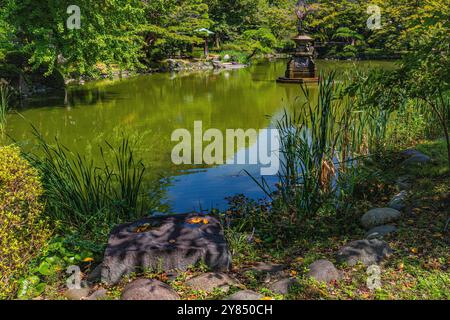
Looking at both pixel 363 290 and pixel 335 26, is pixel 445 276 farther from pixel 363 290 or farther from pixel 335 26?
pixel 335 26

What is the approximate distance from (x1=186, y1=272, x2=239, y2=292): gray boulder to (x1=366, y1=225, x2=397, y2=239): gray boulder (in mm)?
1246

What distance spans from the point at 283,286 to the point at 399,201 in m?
1.84

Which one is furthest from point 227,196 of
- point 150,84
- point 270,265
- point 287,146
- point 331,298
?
point 150,84

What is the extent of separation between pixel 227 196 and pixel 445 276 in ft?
8.69

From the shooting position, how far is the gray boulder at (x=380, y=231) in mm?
3408

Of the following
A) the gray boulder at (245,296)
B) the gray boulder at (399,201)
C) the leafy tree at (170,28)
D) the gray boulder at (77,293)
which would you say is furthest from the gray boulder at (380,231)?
the leafy tree at (170,28)

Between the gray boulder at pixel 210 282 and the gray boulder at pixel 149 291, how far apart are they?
177 millimetres

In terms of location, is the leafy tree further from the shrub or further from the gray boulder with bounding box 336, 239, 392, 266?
the gray boulder with bounding box 336, 239, 392, 266

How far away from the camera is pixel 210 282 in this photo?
8.91ft

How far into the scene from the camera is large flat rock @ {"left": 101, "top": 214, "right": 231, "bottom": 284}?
2844 mm

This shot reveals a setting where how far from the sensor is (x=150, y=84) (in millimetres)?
16359

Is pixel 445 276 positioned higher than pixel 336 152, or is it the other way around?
pixel 336 152

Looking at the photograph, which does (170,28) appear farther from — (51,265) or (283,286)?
(283,286)

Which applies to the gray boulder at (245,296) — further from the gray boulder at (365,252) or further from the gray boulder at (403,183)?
the gray boulder at (403,183)
